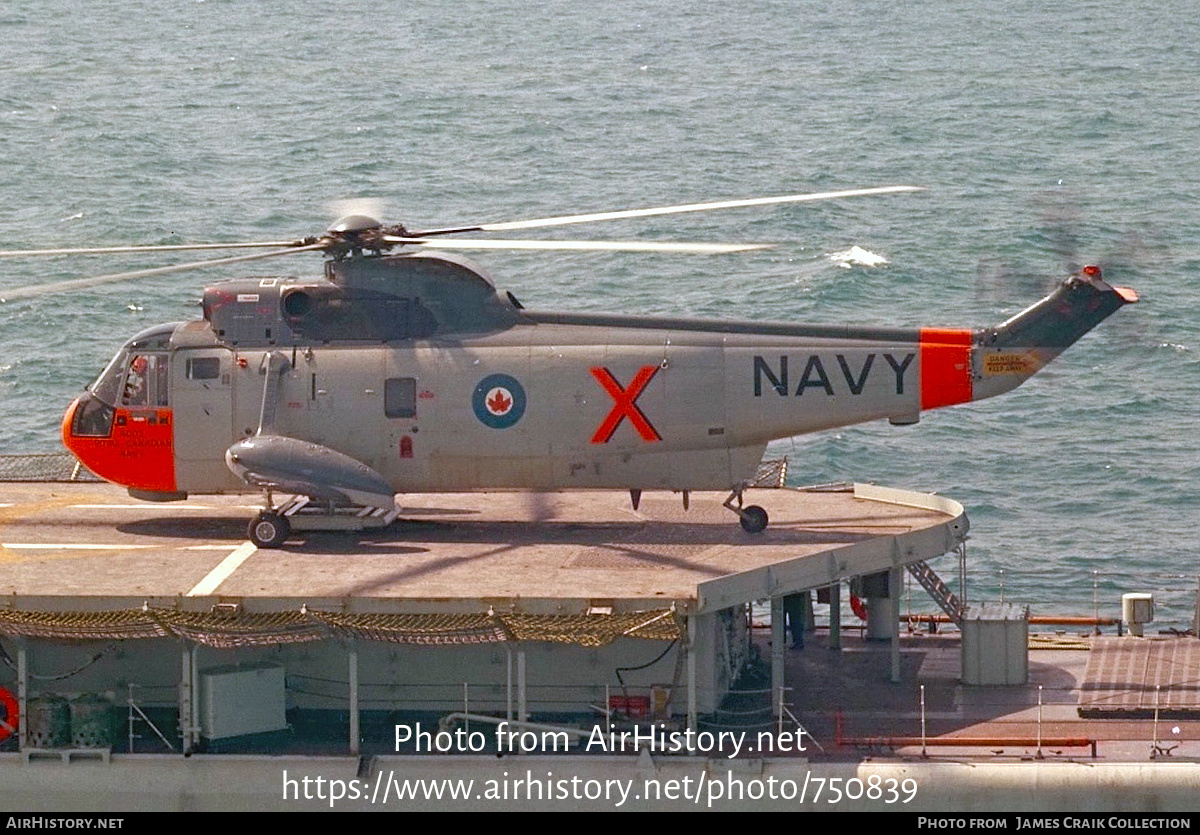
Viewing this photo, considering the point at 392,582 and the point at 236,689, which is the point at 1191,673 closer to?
the point at 392,582

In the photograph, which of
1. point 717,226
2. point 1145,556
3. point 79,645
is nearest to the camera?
point 79,645

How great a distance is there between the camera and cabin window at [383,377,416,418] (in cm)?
3034

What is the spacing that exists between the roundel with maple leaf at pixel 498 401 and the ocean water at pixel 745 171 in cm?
739

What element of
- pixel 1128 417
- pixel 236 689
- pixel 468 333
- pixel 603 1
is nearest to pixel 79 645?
pixel 236 689

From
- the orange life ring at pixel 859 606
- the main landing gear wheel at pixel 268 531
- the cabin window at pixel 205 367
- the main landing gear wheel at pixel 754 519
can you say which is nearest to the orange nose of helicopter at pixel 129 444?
the cabin window at pixel 205 367

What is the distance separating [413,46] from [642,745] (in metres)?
76.8

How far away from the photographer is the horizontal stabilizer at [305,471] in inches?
1184

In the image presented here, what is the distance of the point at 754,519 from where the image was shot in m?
30.3

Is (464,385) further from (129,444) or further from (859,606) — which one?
(859,606)

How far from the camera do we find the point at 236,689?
2725 centimetres

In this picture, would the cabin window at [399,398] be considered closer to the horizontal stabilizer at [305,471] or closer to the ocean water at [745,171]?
the horizontal stabilizer at [305,471]

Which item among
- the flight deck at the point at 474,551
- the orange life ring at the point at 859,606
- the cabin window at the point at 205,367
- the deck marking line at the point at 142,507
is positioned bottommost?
the orange life ring at the point at 859,606

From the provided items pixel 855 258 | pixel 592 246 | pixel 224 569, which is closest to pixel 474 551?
pixel 224 569

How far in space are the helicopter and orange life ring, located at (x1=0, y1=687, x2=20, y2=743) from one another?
13.5ft
